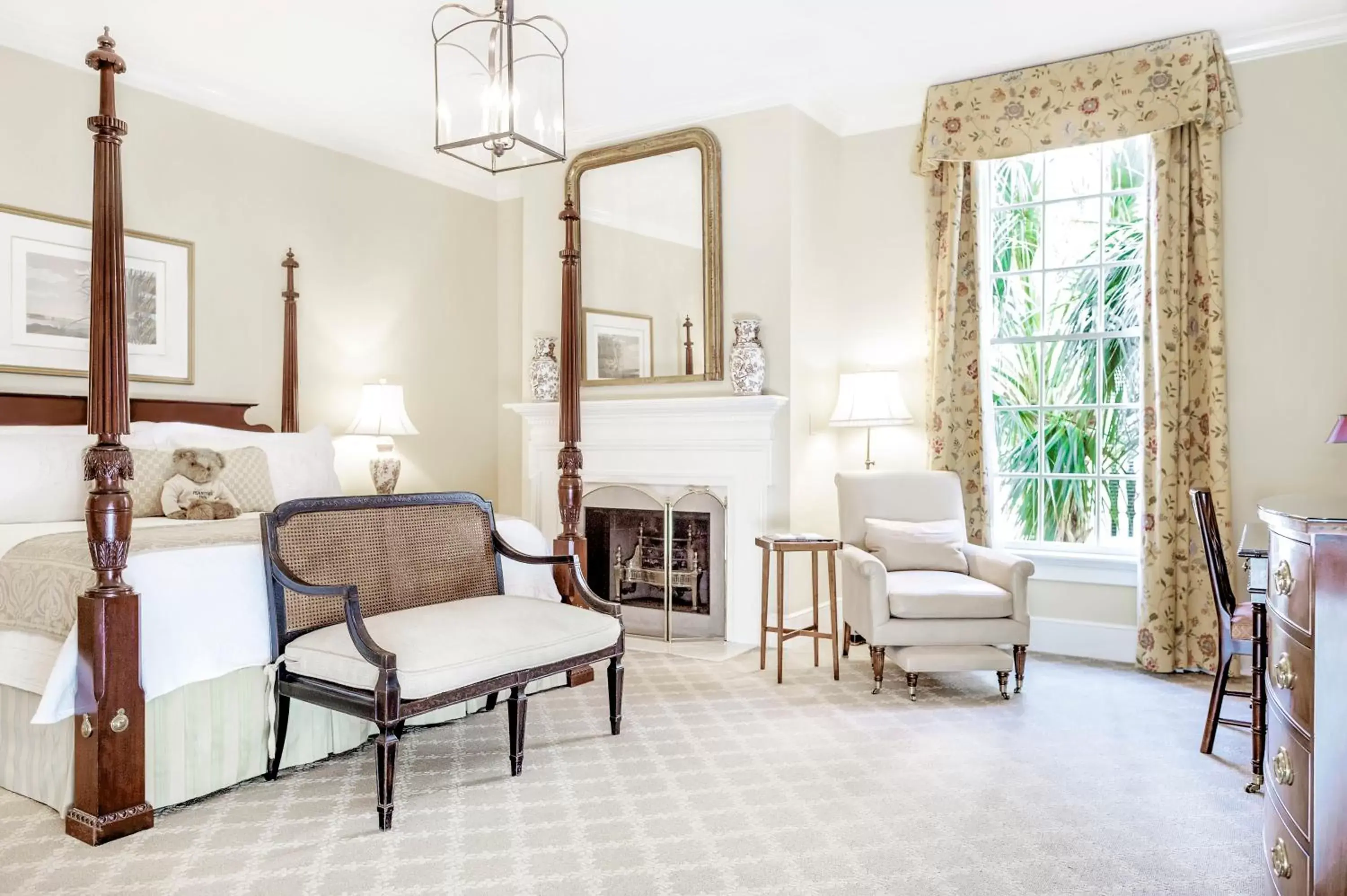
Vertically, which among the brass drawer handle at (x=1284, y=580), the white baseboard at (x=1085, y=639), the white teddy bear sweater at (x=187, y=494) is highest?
the white teddy bear sweater at (x=187, y=494)

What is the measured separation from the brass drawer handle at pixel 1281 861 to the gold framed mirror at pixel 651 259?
3.42m

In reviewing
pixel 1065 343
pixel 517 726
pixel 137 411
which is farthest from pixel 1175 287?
pixel 137 411

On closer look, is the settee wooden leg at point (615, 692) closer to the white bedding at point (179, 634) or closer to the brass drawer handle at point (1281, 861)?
the white bedding at point (179, 634)

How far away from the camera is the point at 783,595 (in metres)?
4.27

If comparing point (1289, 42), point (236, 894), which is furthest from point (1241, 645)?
point (236, 894)

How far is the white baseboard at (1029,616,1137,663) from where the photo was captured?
4.46 metres

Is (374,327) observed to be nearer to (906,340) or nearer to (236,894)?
(906,340)

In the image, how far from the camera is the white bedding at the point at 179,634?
101 inches

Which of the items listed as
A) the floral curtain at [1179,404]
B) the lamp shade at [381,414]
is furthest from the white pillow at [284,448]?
the floral curtain at [1179,404]

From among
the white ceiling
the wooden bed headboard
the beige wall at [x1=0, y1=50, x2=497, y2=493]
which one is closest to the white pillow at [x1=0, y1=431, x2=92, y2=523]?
the wooden bed headboard

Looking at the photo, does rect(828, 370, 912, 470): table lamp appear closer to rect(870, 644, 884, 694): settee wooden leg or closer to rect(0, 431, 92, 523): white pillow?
rect(870, 644, 884, 694): settee wooden leg

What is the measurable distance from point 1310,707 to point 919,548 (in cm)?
255

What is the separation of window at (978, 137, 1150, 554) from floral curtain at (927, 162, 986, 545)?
0.26 feet

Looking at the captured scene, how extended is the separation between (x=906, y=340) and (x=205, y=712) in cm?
380
